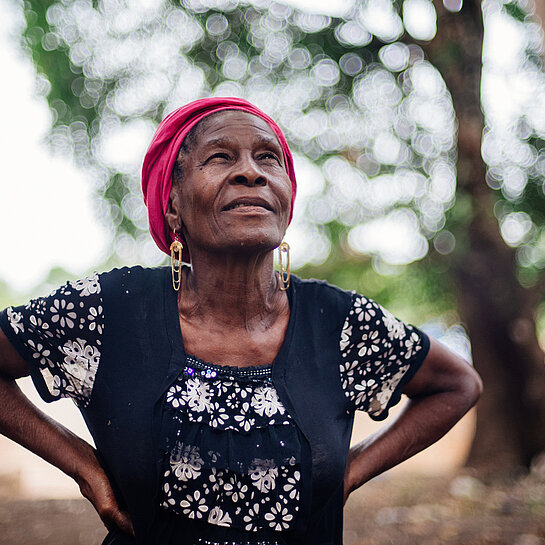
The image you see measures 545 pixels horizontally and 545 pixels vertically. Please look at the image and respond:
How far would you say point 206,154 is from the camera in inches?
87.6

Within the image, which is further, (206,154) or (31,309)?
(206,154)

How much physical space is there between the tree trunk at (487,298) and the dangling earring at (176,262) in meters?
3.95

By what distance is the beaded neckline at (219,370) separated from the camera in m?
2.06

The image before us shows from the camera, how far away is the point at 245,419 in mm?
2004

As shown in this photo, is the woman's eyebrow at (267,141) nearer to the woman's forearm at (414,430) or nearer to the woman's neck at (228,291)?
the woman's neck at (228,291)

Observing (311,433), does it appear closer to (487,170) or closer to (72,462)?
(72,462)

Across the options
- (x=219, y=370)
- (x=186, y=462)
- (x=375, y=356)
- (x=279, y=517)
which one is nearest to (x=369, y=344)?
(x=375, y=356)

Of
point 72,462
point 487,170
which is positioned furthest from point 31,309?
point 487,170

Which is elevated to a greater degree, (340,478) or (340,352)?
(340,352)

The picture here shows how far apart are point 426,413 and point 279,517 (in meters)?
0.91

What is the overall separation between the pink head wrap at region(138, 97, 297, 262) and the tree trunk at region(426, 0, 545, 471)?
3594 mm

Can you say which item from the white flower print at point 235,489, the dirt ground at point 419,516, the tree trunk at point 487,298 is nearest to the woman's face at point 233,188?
the white flower print at point 235,489

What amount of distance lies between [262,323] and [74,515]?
3.45m

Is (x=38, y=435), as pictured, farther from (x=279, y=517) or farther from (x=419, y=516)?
(x=419, y=516)
